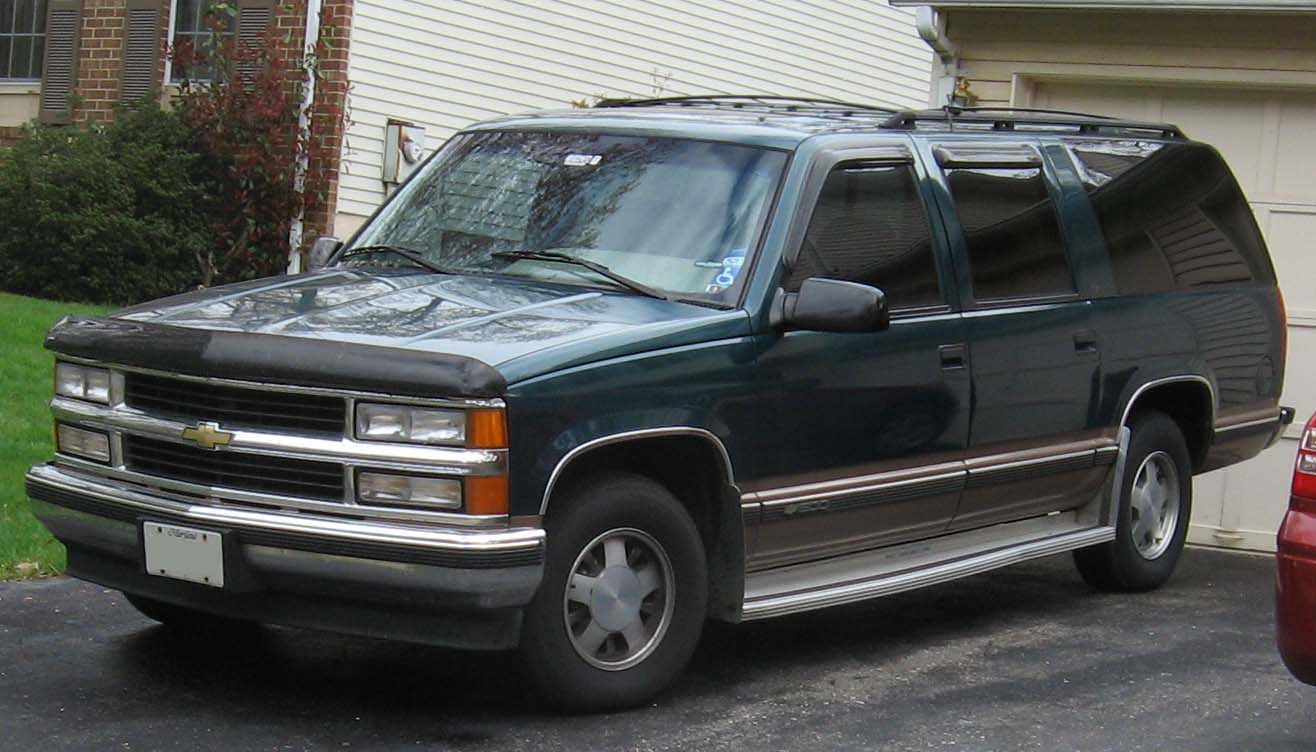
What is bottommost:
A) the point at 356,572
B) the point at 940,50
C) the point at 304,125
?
the point at 356,572

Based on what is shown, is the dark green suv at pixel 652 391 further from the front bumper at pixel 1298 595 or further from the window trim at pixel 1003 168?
the front bumper at pixel 1298 595

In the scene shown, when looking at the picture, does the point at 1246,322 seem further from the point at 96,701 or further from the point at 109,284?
the point at 109,284

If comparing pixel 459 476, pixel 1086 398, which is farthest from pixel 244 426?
pixel 1086 398

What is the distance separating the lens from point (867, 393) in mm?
6695

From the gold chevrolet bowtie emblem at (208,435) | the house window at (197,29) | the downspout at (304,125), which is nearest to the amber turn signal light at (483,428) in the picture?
the gold chevrolet bowtie emblem at (208,435)

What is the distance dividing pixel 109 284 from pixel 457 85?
13.0 ft

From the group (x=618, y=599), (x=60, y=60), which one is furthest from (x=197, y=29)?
(x=618, y=599)

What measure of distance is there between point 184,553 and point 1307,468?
10.4ft

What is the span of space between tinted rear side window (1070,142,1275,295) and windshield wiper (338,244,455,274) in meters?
2.99

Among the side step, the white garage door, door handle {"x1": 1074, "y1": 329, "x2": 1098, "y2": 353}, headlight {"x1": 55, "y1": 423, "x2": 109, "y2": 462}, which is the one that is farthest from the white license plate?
the white garage door

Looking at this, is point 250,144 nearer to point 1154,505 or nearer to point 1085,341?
point 1154,505

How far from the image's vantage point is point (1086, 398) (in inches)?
310

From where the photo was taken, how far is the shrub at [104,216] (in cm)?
1551

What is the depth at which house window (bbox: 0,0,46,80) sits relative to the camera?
18344 millimetres
